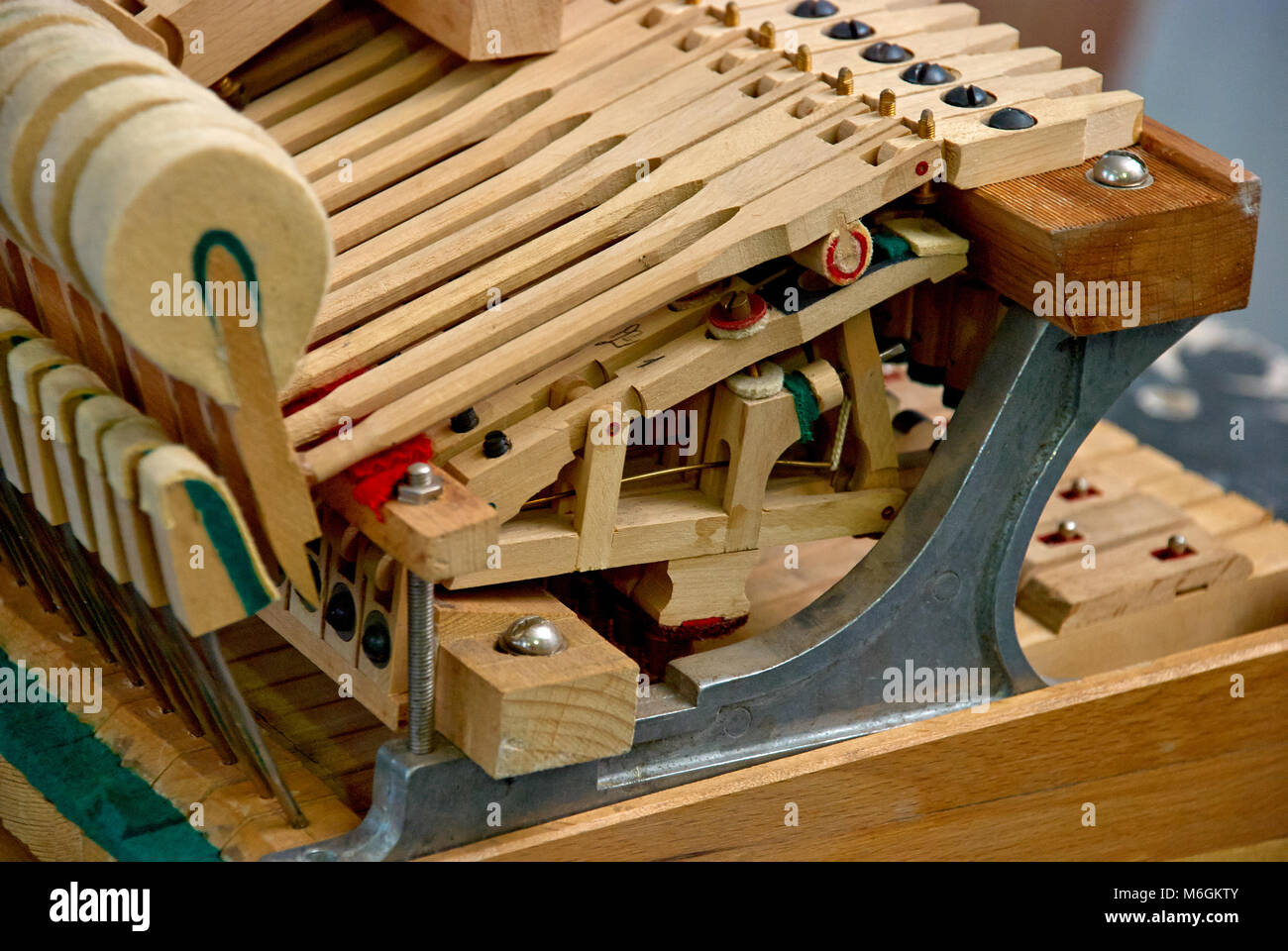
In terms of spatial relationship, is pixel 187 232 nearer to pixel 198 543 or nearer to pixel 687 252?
pixel 198 543

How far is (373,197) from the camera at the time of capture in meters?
2.72

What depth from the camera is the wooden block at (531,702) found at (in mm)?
2248

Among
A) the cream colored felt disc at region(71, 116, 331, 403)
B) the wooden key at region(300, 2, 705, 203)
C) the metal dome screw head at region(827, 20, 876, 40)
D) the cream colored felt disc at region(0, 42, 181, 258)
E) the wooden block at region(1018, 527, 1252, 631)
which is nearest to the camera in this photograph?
the cream colored felt disc at region(71, 116, 331, 403)

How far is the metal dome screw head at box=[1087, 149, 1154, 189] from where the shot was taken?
8.57ft

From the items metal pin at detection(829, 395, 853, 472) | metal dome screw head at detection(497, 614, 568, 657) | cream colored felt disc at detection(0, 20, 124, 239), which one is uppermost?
cream colored felt disc at detection(0, 20, 124, 239)

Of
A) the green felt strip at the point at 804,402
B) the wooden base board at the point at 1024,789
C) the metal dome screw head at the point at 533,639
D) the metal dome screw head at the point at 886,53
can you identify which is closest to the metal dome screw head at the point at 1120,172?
the metal dome screw head at the point at 886,53

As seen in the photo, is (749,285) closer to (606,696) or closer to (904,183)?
(904,183)

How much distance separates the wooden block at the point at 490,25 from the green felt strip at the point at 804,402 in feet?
2.64

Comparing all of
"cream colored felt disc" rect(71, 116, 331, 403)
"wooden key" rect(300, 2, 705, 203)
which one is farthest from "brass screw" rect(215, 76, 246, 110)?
"cream colored felt disc" rect(71, 116, 331, 403)

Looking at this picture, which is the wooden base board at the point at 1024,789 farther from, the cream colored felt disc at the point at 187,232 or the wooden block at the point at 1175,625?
the cream colored felt disc at the point at 187,232

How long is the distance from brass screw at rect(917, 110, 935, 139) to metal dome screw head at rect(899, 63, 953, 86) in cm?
24

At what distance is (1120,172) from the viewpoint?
2.61 m

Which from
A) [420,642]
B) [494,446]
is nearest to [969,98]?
[494,446]

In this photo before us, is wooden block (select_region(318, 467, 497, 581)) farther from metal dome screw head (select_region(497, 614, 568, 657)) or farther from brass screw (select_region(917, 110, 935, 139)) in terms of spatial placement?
brass screw (select_region(917, 110, 935, 139))
